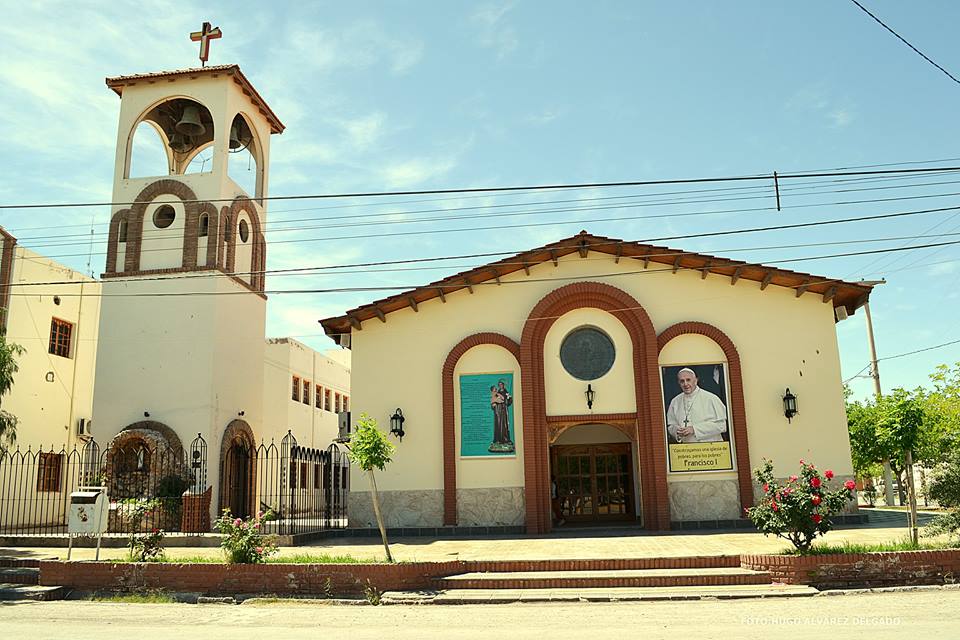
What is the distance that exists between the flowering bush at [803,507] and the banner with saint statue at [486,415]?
8.01 metres

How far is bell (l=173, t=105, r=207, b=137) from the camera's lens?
2486 centimetres

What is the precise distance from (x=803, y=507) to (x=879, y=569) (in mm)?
1363

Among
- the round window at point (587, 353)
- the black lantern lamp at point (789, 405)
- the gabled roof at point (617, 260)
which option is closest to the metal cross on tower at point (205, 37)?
the gabled roof at point (617, 260)

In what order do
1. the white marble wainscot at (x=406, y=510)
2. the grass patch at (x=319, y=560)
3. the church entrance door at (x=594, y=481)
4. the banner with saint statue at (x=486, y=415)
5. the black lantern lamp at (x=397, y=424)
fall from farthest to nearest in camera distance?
the church entrance door at (x=594, y=481) < the black lantern lamp at (x=397, y=424) < the banner with saint statue at (x=486, y=415) < the white marble wainscot at (x=406, y=510) < the grass patch at (x=319, y=560)

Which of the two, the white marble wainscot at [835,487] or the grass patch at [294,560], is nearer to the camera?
the grass patch at [294,560]

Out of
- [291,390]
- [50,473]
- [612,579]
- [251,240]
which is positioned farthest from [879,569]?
[291,390]

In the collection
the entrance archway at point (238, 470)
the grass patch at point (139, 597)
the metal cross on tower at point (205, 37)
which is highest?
→ the metal cross on tower at point (205, 37)

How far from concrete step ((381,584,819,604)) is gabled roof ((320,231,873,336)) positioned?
29.8ft

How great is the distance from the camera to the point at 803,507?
1212 cm

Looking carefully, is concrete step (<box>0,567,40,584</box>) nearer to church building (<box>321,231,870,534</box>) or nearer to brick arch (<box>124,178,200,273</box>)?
church building (<box>321,231,870,534</box>)

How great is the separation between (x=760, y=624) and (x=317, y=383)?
95.9ft

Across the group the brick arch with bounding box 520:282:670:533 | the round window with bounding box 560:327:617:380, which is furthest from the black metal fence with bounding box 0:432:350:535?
the round window with bounding box 560:327:617:380

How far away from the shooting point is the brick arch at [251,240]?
23559mm

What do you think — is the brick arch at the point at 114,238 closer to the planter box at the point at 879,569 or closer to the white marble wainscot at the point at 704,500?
the white marble wainscot at the point at 704,500
